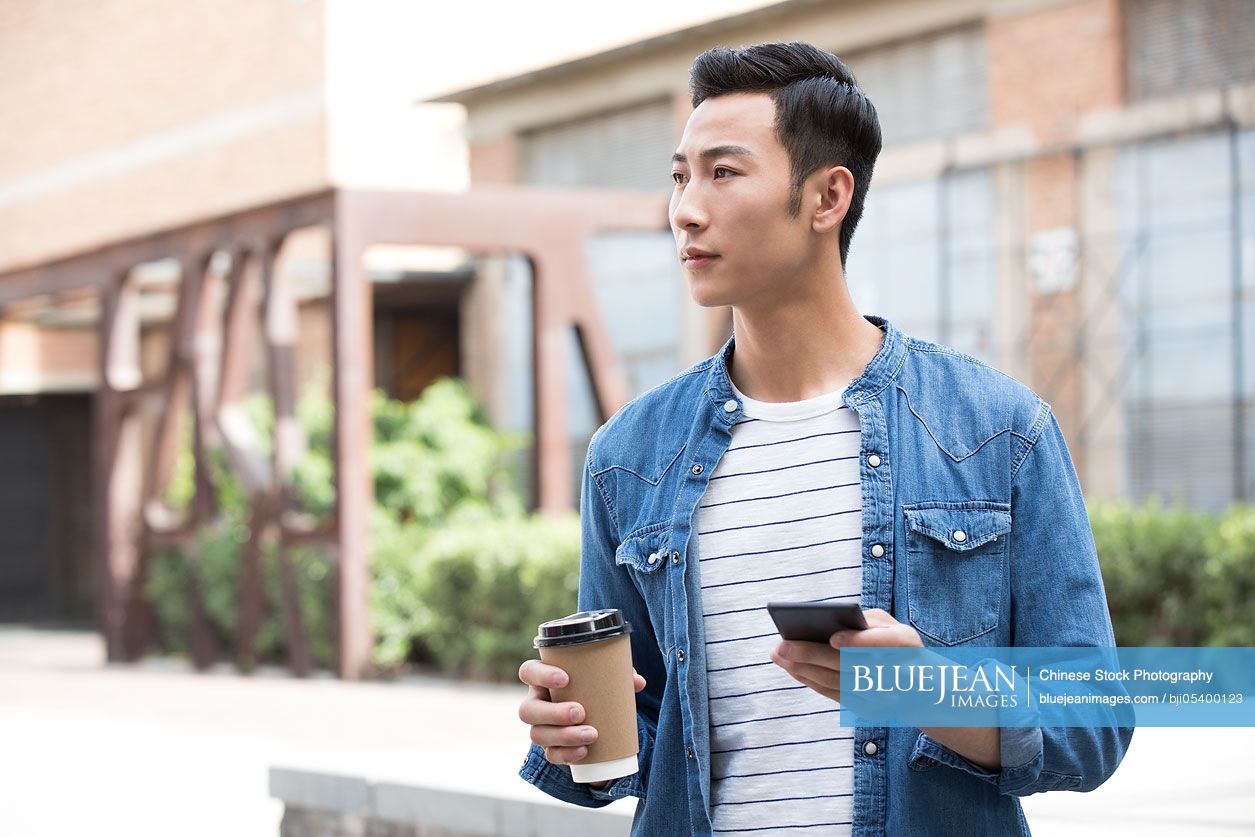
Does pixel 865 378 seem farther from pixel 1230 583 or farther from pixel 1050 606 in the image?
pixel 1230 583

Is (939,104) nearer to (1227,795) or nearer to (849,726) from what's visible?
(1227,795)

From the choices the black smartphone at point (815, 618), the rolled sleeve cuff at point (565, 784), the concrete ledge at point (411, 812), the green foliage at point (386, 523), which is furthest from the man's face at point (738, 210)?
the green foliage at point (386, 523)

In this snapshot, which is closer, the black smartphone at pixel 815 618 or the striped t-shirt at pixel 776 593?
the black smartphone at pixel 815 618

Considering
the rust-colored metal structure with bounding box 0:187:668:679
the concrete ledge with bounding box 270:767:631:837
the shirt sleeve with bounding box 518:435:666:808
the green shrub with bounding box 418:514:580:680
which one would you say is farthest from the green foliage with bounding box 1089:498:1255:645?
the shirt sleeve with bounding box 518:435:666:808

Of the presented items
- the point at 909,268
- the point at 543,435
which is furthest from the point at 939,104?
the point at 543,435

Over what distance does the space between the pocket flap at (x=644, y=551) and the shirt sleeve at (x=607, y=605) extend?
0.08m

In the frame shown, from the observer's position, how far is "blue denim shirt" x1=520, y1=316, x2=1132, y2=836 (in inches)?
88.2

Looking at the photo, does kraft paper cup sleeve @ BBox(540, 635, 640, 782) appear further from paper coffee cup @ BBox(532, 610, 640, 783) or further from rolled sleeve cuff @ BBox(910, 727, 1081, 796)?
rolled sleeve cuff @ BBox(910, 727, 1081, 796)

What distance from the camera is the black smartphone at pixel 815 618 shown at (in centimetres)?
196

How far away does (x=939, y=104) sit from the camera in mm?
18125

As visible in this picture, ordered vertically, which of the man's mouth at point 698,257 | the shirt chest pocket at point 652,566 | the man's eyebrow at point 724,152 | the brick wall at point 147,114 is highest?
the brick wall at point 147,114

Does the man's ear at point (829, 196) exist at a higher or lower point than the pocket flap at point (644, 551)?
higher

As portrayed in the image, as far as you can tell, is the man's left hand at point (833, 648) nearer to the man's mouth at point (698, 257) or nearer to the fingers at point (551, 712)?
the fingers at point (551, 712)

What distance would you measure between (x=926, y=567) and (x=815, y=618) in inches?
13.7
